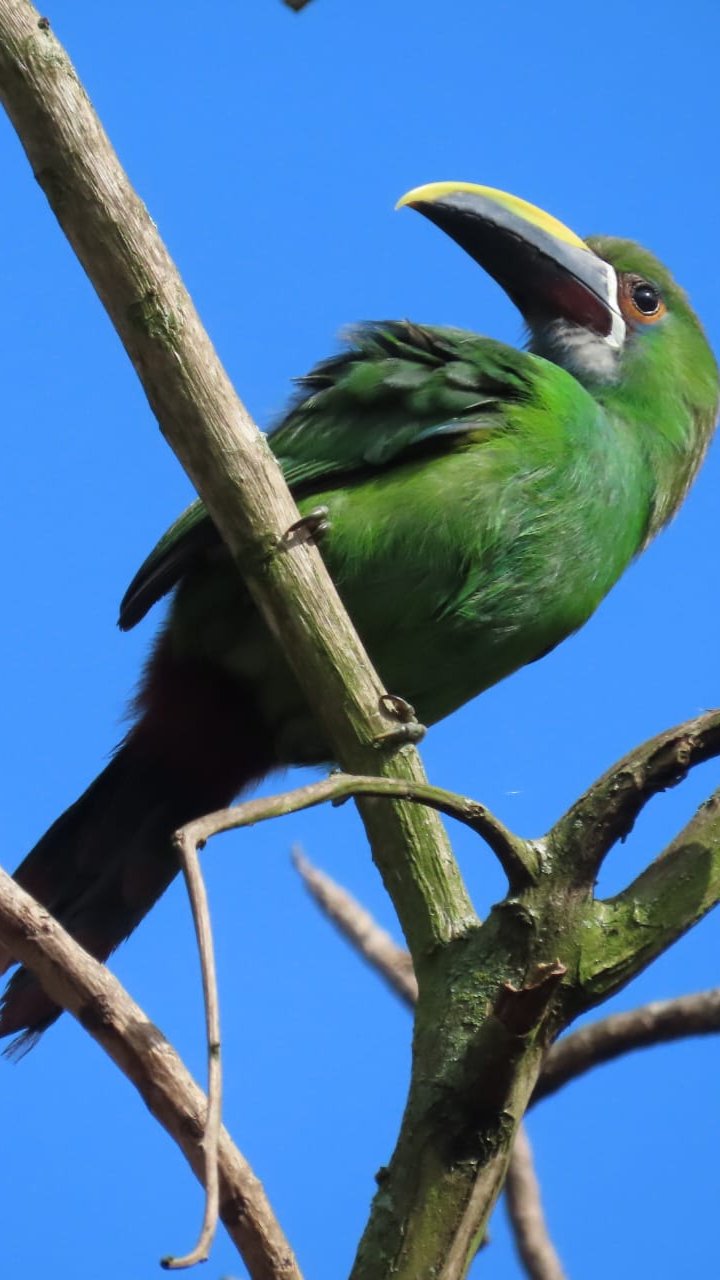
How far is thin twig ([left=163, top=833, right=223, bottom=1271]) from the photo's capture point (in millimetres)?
1827

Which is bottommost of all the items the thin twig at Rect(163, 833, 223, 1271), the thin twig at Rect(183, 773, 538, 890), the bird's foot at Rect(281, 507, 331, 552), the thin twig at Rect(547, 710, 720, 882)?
the thin twig at Rect(163, 833, 223, 1271)

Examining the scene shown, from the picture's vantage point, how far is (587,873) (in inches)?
110

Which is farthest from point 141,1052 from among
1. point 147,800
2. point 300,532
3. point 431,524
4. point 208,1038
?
point 431,524

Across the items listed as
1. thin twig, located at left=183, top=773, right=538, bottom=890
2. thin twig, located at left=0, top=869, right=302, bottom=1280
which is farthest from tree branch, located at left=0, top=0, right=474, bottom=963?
thin twig, located at left=0, top=869, right=302, bottom=1280

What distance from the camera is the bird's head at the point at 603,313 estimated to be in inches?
186

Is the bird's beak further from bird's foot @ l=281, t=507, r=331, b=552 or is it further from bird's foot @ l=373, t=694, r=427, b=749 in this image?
bird's foot @ l=373, t=694, r=427, b=749

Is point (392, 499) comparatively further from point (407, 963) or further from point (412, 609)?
point (407, 963)

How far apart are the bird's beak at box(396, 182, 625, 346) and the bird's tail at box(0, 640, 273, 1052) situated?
1627mm

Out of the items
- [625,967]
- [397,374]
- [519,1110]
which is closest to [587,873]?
[625,967]

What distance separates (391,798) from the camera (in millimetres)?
2627

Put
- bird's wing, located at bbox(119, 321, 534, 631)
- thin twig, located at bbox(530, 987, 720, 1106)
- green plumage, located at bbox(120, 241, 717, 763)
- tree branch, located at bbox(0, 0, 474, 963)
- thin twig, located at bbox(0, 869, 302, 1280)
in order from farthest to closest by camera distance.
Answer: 1. bird's wing, located at bbox(119, 321, 534, 631)
2. green plumage, located at bbox(120, 241, 717, 763)
3. thin twig, located at bbox(530, 987, 720, 1106)
4. tree branch, located at bbox(0, 0, 474, 963)
5. thin twig, located at bbox(0, 869, 302, 1280)

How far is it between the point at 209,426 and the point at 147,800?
55.7 inches

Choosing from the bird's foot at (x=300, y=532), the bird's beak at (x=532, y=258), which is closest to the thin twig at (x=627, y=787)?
the bird's foot at (x=300, y=532)

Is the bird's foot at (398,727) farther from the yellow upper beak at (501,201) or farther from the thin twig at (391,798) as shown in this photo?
the yellow upper beak at (501,201)
